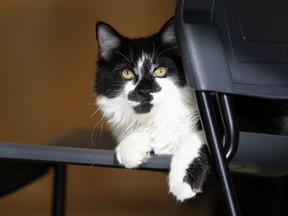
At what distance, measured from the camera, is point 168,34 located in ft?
4.22

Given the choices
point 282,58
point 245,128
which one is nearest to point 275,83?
point 282,58

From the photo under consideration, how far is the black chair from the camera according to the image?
0.84 meters

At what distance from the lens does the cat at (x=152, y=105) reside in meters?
1.02

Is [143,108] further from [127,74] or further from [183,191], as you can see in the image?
[183,191]

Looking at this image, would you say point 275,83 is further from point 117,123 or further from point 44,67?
point 44,67

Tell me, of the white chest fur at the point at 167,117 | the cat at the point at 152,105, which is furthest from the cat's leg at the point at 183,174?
the white chest fur at the point at 167,117

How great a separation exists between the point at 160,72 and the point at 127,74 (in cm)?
9

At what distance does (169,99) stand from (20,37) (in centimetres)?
136

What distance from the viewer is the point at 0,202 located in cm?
241

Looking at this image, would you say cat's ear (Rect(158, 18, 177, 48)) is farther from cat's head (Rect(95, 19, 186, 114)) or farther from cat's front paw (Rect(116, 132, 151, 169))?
cat's front paw (Rect(116, 132, 151, 169))

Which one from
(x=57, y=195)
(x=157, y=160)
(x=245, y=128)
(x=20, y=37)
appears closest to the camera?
(x=157, y=160)

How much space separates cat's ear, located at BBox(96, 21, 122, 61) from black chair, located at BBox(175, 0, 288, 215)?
521 millimetres

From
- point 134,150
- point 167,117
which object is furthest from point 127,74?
point 134,150

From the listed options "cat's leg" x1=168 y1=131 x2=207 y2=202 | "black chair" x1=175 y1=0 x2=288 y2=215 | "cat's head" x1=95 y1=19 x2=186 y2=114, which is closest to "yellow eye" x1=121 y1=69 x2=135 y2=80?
"cat's head" x1=95 y1=19 x2=186 y2=114
